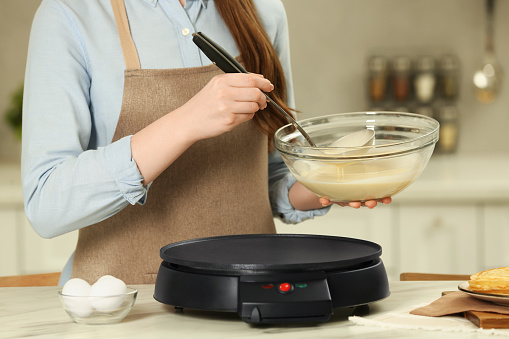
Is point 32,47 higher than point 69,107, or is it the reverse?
point 32,47

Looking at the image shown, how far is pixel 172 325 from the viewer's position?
2.80 feet

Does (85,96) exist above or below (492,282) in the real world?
above

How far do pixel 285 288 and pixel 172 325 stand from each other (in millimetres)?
160

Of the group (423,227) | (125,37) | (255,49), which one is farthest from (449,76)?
(125,37)

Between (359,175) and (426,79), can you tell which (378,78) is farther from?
(359,175)

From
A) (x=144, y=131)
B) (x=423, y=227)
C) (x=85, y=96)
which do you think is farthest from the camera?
(x=423, y=227)

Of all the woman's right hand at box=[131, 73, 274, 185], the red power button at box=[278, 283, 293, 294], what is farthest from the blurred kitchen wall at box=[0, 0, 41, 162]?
the red power button at box=[278, 283, 293, 294]

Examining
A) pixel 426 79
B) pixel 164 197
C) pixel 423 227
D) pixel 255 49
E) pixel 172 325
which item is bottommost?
pixel 423 227

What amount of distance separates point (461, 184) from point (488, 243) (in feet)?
0.84

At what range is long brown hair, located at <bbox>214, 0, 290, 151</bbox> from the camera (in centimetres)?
133

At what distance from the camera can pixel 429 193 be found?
8.24ft

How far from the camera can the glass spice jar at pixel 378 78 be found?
10.6ft

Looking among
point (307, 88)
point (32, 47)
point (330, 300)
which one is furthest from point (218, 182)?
point (307, 88)

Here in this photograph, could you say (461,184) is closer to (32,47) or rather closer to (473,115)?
(473,115)
